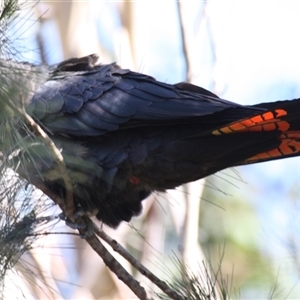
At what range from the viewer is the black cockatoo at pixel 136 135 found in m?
3.50

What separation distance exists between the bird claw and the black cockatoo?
0.11m

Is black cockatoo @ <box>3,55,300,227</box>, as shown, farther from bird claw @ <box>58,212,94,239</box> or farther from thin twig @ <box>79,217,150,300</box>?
thin twig @ <box>79,217,150,300</box>

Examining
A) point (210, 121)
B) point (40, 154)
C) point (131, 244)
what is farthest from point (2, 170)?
point (131, 244)

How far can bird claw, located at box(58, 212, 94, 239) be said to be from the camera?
3.54m

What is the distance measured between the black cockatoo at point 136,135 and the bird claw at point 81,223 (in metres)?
0.11

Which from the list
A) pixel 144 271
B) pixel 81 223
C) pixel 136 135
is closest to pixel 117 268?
pixel 144 271

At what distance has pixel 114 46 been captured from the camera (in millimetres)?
8383

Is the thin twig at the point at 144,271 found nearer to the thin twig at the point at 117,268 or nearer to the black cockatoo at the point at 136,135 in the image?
the thin twig at the point at 117,268

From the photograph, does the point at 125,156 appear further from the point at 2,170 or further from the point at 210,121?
the point at 2,170

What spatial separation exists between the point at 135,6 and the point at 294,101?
5.58 meters

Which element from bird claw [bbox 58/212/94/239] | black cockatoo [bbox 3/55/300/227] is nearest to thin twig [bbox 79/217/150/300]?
bird claw [bbox 58/212/94/239]

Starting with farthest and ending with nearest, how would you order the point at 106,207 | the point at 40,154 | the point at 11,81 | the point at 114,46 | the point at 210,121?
the point at 114,46
the point at 106,207
the point at 210,121
the point at 40,154
the point at 11,81

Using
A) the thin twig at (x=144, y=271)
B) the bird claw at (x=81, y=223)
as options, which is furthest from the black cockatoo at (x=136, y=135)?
the thin twig at (x=144, y=271)

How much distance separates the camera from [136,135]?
12.4ft
